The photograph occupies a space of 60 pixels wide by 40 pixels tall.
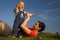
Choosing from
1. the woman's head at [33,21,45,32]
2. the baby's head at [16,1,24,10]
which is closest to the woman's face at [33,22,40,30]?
the woman's head at [33,21,45,32]

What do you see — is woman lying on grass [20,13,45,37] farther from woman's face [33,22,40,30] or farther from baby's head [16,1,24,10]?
baby's head [16,1,24,10]

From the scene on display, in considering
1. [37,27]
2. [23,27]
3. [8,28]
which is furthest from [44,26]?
[8,28]

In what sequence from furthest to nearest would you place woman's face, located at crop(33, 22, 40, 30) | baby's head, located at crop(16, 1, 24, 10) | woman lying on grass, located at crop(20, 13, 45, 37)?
1. baby's head, located at crop(16, 1, 24, 10)
2. woman's face, located at crop(33, 22, 40, 30)
3. woman lying on grass, located at crop(20, 13, 45, 37)

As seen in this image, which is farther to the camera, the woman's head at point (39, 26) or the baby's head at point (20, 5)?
the baby's head at point (20, 5)

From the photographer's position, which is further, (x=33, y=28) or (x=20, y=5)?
(x=20, y=5)

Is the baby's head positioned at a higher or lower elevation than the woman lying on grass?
higher

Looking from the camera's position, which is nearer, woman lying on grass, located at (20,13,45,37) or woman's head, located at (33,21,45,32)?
woman lying on grass, located at (20,13,45,37)

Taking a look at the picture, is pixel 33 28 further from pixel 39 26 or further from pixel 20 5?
pixel 20 5

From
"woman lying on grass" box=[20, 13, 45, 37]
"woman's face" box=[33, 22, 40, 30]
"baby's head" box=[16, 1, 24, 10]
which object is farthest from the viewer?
"baby's head" box=[16, 1, 24, 10]

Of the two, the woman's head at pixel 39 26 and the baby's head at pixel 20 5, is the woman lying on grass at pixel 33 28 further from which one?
the baby's head at pixel 20 5

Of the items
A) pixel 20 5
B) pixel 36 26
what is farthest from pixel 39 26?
pixel 20 5

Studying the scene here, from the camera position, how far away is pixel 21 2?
558 cm

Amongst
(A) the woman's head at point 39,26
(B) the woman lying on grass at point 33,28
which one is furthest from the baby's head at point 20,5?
(A) the woman's head at point 39,26

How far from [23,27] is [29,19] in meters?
0.27
